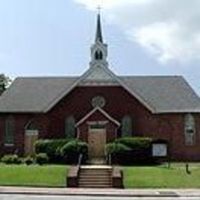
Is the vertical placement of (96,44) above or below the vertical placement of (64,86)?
above

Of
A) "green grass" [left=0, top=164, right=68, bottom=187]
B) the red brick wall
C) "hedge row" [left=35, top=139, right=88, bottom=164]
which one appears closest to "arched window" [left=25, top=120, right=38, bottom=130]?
the red brick wall

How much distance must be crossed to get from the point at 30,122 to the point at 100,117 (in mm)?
6011

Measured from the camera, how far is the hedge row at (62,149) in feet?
153

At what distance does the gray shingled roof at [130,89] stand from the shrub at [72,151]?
5.42 m

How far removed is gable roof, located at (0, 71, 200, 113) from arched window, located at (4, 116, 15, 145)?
886 mm

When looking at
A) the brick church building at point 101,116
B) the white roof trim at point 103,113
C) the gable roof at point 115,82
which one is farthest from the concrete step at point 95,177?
the gable roof at point 115,82

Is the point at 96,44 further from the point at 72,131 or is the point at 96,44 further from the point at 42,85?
the point at 72,131

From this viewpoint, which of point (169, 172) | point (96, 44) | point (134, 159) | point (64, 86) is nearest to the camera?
point (169, 172)

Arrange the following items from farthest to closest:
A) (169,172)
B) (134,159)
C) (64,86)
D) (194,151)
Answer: (64,86), (194,151), (134,159), (169,172)

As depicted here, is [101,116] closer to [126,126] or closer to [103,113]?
[103,113]

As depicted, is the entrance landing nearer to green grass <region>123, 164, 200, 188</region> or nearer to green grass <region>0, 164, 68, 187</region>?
green grass <region>123, 164, 200, 188</region>

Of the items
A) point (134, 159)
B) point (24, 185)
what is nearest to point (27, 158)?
point (134, 159)

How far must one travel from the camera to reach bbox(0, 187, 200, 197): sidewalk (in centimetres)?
3055

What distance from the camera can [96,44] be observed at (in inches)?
2345
